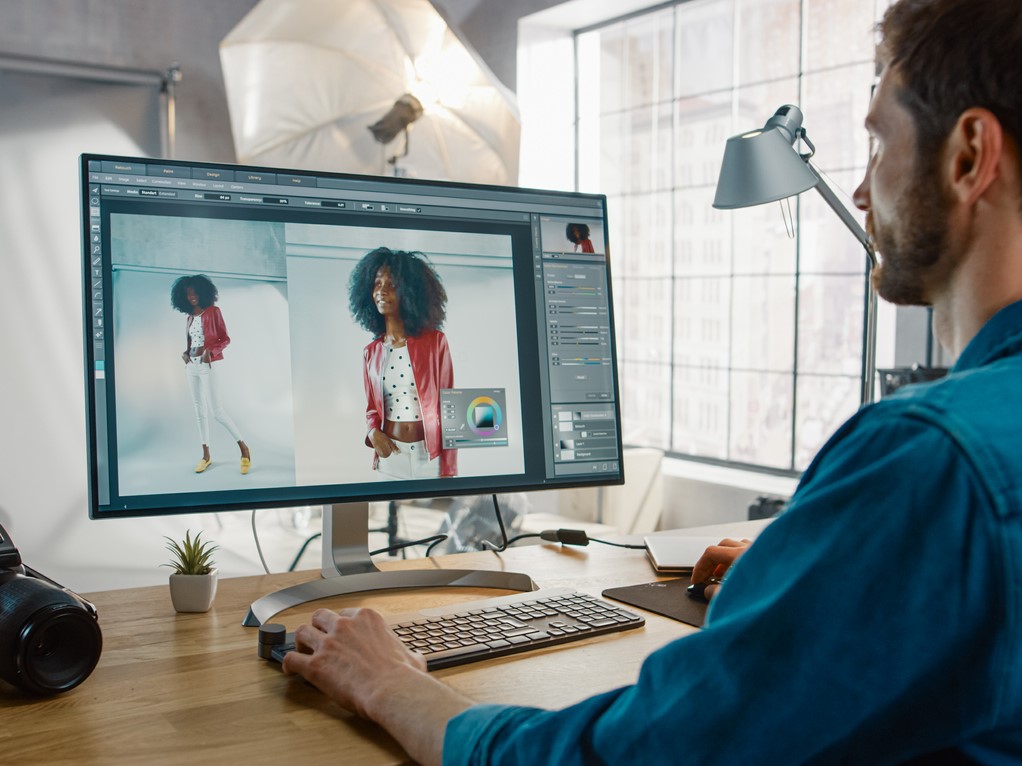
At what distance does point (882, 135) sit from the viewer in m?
0.76

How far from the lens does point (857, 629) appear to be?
555mm

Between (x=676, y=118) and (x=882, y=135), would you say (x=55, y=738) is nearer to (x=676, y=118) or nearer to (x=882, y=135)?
(x=882, y=135)

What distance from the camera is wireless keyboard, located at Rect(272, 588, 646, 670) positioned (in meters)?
0.98

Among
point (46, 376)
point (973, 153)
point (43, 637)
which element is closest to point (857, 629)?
point (973, 153)

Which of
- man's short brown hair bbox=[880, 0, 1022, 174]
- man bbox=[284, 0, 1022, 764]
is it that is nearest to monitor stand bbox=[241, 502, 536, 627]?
man bbox=[284, 0, 1022, 764]

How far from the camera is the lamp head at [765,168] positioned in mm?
1698

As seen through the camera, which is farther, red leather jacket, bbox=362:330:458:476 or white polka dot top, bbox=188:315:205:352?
red leather jacket, bbox=362:330:458:476

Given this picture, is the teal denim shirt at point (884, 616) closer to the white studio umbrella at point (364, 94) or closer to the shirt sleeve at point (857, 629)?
the shirt sleeve at point (857, 629)

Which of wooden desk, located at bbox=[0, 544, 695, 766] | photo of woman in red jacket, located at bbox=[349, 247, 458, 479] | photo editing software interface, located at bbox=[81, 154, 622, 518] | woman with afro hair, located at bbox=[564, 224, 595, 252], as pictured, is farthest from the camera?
woman with afro hair, located at bbox=[564, 224, 595, 252]

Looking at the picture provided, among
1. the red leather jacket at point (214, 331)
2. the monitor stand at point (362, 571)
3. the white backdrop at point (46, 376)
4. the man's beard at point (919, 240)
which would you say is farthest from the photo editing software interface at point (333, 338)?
the white backdrop at point (46, 376)

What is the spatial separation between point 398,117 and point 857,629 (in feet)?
11.6

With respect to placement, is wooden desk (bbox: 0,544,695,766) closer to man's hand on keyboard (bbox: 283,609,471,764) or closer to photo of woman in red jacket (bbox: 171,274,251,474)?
man's hand on keyboard (bbox: 283,609,471,764)

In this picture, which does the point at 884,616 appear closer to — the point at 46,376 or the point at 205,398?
the point at 205,398

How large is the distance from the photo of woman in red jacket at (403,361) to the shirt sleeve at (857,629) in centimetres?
66
